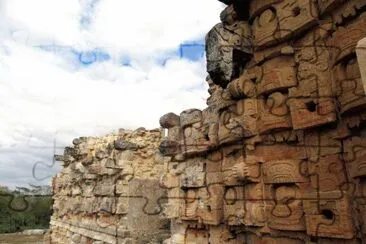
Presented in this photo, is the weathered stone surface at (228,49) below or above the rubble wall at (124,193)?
above

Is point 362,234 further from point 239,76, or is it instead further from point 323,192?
point 239,76

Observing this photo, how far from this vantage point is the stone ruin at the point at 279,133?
120 inches

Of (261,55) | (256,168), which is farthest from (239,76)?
(256,168)

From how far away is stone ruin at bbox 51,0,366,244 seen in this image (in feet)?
10.0

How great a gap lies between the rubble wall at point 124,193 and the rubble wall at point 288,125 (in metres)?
3.51

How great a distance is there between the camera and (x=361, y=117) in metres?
2.97

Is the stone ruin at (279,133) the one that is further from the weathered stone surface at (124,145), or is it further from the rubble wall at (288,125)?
the weathered stone surface at (124,145)

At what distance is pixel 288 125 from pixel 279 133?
17 cm

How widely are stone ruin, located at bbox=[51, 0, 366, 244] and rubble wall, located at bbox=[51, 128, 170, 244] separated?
2.59 m

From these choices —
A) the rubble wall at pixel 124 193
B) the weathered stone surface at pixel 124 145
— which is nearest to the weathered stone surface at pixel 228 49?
the rubble wall at pixel 124 193

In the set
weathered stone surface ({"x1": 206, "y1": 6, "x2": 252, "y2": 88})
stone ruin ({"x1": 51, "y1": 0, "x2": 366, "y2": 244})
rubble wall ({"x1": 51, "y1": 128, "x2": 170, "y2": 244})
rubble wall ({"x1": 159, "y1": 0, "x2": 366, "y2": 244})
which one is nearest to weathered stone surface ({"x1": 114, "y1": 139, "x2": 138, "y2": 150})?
rubble wall ({"x1": 51, "y1": 128, "x2": 170, "y2": 244})

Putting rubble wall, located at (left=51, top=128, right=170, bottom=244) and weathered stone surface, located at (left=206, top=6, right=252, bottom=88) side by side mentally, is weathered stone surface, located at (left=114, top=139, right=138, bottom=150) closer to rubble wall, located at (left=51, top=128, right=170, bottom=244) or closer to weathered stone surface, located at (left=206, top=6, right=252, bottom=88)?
rubble wall, located at (left=51, top=128, right=170, bottom=244)

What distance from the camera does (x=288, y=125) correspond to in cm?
356

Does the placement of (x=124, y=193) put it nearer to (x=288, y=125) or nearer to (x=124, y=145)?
(x=124, y=145)
